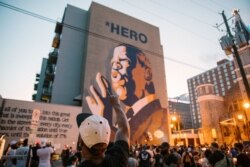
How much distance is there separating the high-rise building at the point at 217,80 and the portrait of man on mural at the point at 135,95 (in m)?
75.4

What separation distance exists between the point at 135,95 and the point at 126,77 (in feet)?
9.99

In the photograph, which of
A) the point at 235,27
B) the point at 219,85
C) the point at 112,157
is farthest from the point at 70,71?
the point at 219,85

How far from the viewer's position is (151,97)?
28.8m

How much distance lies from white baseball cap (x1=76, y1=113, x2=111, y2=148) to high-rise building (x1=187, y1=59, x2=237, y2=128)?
100m

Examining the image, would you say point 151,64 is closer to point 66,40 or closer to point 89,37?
point 89,37

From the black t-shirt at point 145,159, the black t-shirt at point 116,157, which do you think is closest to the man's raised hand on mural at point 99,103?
the black t-shirt at point 145,159

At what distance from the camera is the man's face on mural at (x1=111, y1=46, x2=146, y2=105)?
26.1 m

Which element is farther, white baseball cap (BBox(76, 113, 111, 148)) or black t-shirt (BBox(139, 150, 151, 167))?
black t-shirt (BBox(139, 150, 151, 167))

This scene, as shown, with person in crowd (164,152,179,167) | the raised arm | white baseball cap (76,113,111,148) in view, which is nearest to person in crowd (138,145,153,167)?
person in crowd (164,152,179,167)

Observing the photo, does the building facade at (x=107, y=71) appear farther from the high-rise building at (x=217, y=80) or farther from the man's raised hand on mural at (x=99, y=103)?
the high-rise building at (x=217, y=80)

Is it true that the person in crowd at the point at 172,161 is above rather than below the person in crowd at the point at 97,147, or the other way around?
below

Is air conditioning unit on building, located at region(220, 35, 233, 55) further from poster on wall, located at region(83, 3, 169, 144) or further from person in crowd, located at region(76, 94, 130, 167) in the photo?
person in crowd, located at region(76, 94, 130, 167)

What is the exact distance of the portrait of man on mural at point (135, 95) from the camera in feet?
80.2

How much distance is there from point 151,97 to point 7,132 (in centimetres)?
1962
